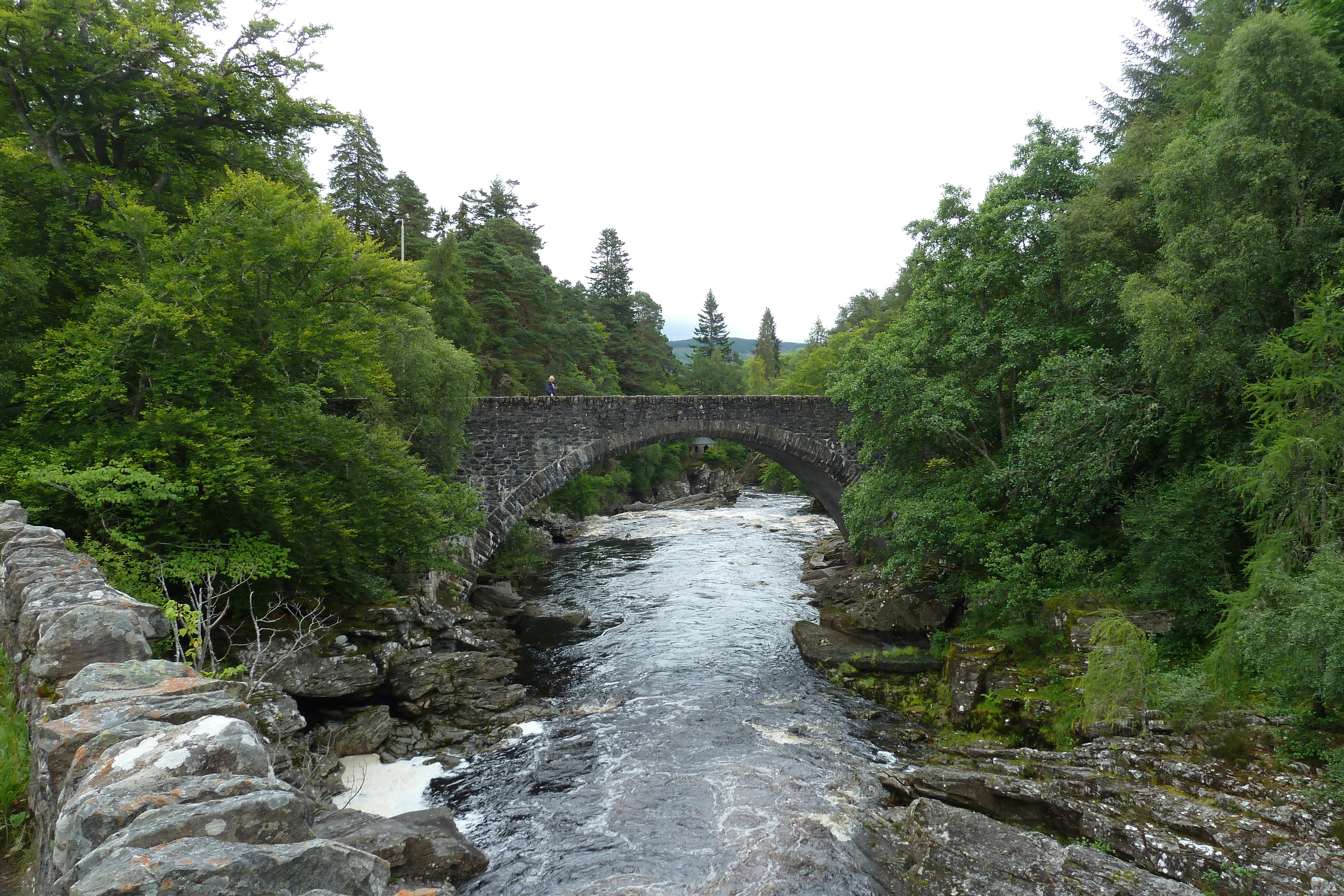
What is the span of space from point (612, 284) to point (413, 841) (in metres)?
52.1

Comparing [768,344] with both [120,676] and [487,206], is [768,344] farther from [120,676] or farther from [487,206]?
[120,676]

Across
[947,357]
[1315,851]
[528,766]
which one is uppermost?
[947,357]

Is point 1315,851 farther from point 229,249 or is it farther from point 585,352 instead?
point 585,352

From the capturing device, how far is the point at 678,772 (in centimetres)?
1155

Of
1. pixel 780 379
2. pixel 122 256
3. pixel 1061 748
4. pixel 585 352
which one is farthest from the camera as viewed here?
pixel 780 379

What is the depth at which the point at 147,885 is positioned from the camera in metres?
1.99

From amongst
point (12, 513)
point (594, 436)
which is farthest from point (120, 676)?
point (594, 436)

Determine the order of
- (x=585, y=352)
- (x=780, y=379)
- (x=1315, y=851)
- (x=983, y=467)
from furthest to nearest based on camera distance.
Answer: (x=780, y=379) < (x=585, y=352) < (x=983, y=467) < (x=1315, y=851)

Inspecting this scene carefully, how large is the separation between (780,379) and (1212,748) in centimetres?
5377

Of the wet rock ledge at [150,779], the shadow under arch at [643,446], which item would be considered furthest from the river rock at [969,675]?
the shadow under arch at [643,446]

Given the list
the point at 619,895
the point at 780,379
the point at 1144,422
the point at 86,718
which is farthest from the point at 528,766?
the point at 780,379

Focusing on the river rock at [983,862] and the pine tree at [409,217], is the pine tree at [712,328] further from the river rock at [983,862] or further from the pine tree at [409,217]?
the river rock at [983,862]

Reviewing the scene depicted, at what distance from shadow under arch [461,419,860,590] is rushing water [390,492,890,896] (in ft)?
12.1

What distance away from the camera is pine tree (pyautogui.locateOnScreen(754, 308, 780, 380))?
286 feet
